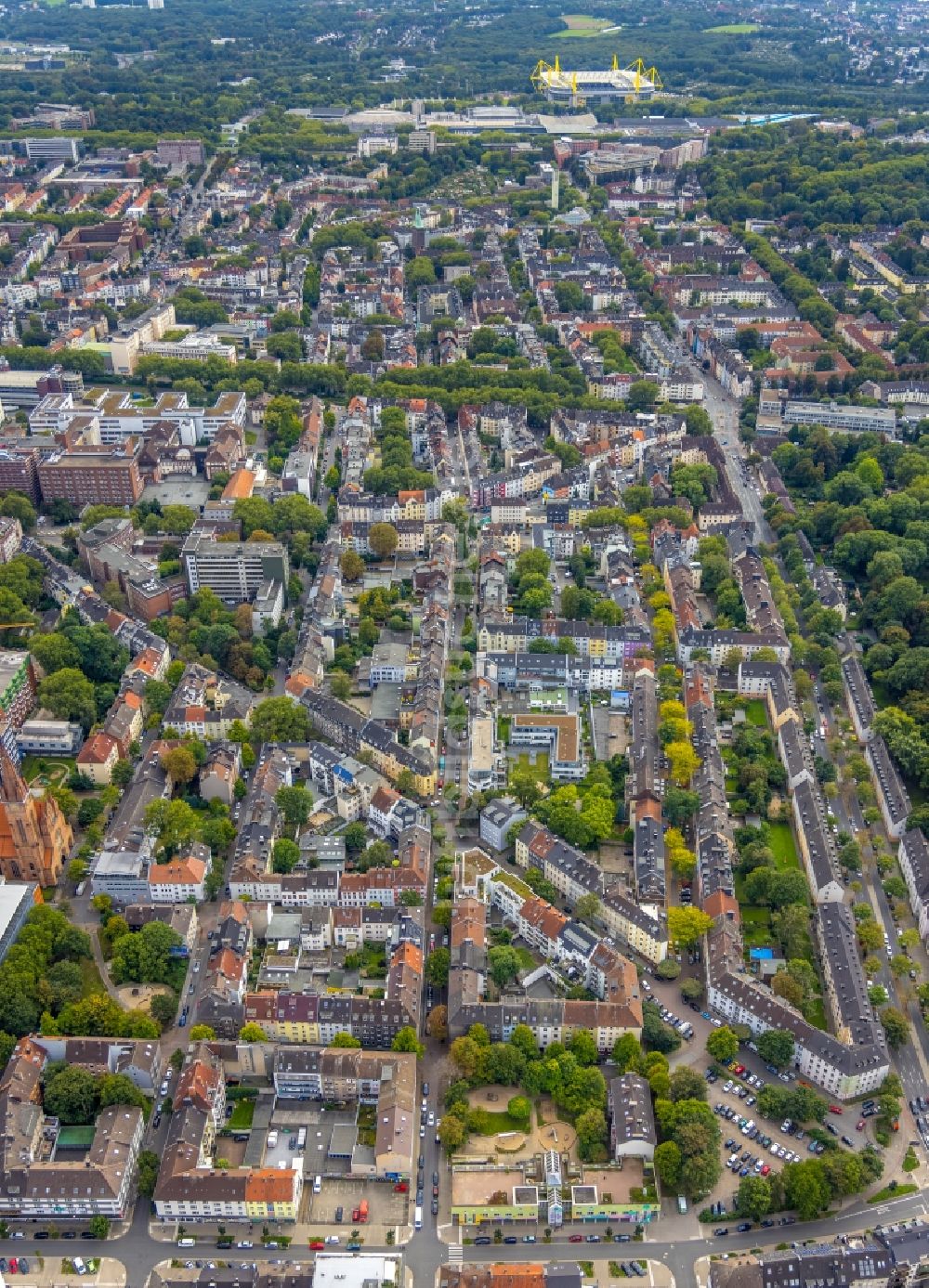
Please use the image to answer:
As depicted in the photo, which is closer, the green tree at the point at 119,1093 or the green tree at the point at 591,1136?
the green tree at the point at 591,1136

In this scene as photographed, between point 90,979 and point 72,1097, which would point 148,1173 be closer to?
point 72,1097

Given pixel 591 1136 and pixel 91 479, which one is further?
pixel 91 479

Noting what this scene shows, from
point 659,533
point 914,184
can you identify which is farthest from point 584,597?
point 914,184

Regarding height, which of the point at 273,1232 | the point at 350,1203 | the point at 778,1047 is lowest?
the point at 273,1232

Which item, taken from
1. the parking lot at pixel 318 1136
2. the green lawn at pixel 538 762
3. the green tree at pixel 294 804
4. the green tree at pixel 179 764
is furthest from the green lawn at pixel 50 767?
the parking lot at pixel 318 1136

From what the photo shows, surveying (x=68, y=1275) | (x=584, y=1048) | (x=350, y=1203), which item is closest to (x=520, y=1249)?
(x=350, y=1203)

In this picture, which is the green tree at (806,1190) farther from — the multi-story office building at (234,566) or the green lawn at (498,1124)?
the multi-story office building at (234,566)
